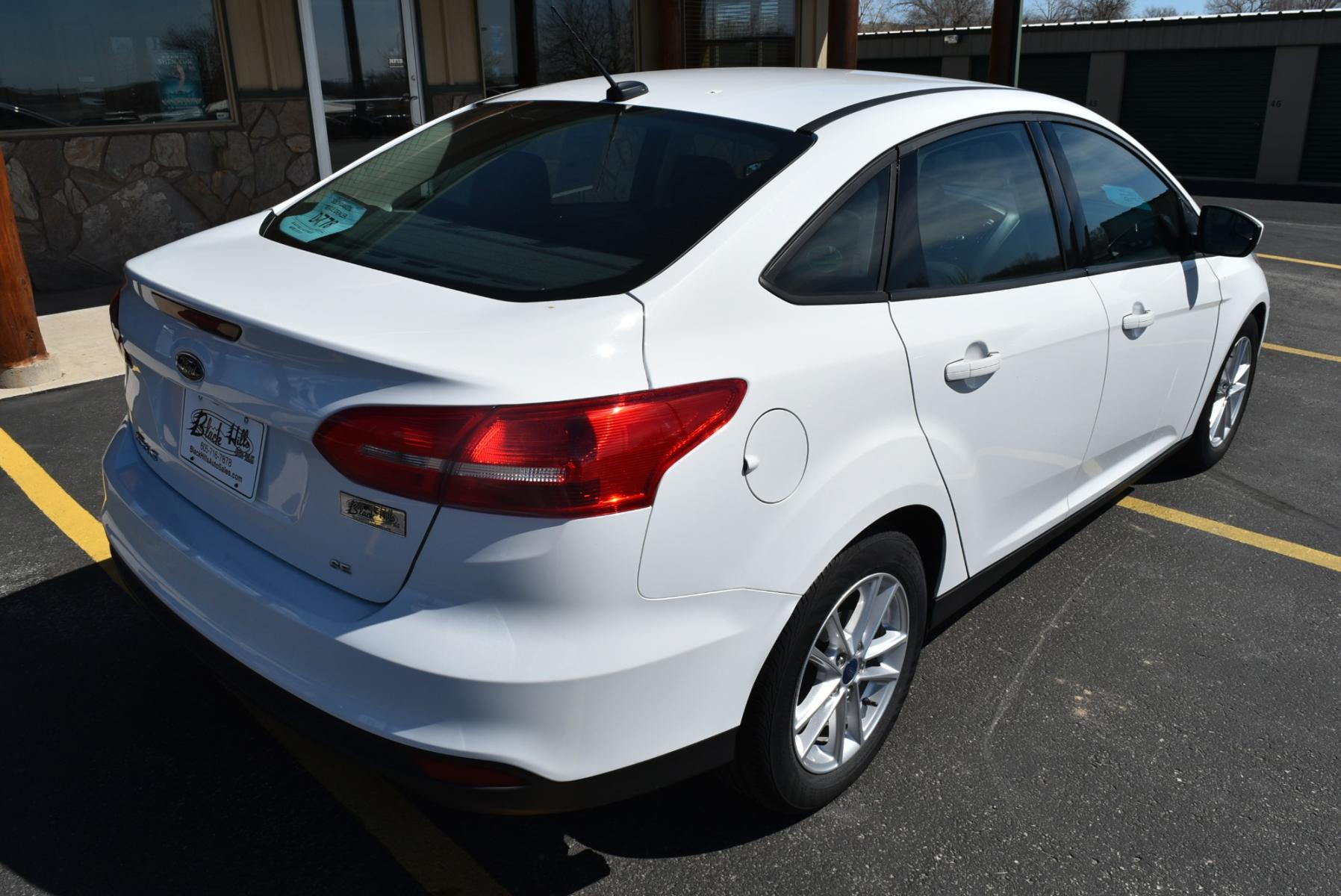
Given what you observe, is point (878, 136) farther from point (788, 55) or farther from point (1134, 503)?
point (788, 55)

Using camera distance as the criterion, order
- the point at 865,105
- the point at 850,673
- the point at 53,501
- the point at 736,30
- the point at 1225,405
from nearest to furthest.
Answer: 1. the point at 850,673
2. the point at 865,105
3. the point at 53,501
4. the point at 1225,405
5. the point at 736,30

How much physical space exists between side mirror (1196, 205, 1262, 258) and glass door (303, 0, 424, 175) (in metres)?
7.59

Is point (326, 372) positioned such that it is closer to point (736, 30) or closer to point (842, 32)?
point (842, 32)

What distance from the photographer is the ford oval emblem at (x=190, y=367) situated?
2279 mm

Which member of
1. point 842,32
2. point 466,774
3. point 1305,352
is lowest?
point 1305,352

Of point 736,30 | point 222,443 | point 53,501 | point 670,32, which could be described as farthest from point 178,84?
point 222,443

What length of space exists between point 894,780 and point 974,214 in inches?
60.4

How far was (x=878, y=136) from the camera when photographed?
266cm

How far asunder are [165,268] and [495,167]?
87 cm

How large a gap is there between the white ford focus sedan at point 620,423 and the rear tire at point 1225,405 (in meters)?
1.67

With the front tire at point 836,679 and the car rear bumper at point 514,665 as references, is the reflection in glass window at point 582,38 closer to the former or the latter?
the front tire at point 836,679

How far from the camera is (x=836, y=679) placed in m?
2.59

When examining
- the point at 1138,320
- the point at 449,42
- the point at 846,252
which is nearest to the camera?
the point at 846,252

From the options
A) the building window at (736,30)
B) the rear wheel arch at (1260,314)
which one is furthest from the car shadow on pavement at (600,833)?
the building window at (736,30)
